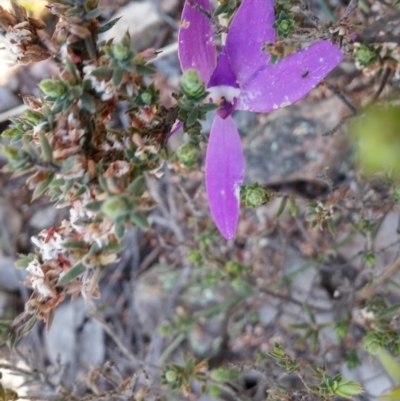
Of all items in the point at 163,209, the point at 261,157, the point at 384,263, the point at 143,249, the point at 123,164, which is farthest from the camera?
the point at 143,249

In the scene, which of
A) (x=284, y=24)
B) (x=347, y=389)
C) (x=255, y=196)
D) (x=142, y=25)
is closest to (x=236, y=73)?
(x=284, y=24)

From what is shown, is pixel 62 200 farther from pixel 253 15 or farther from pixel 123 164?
pixel 253 15

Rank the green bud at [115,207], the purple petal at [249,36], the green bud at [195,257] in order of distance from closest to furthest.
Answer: the green bud at [115,207] → the purple petal at [249,36] → the green bud at [195,257]

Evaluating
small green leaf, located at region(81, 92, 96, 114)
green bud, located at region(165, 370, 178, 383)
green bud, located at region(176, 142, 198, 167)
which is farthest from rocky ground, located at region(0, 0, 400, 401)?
small green leaf, located at region(81, 92, 96, 114)

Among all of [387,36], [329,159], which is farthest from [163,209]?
[387,36]

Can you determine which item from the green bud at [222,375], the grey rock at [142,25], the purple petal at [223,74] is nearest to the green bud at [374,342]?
the green bud at [222,375]

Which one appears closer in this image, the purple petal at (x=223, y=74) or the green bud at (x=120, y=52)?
the green bud at (x=120, y=52)

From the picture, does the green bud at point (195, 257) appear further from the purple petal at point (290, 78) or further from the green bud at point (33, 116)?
the green bud at point (33, 116)
